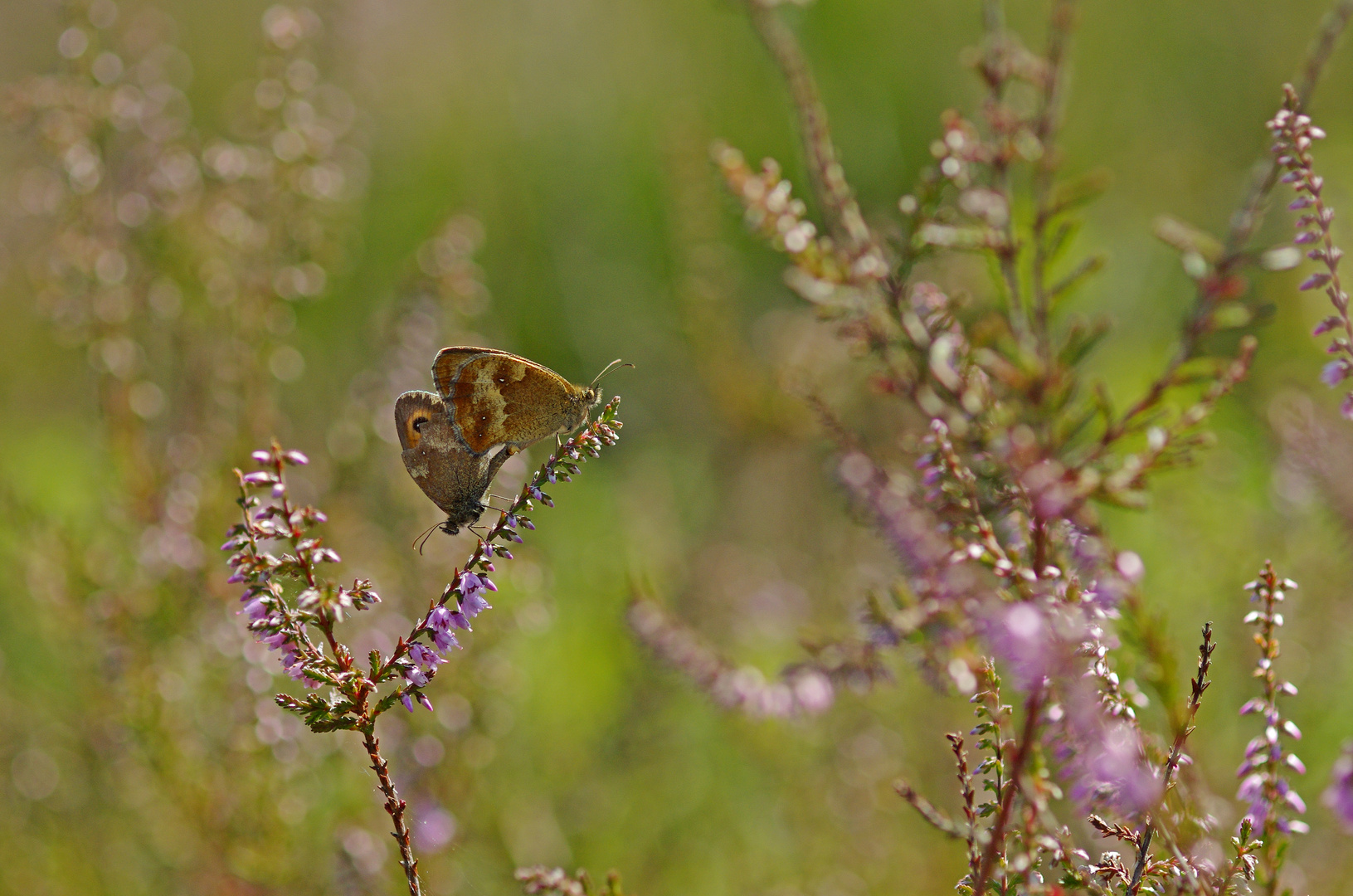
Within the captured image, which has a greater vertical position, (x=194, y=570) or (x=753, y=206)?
(x=194, y=570)

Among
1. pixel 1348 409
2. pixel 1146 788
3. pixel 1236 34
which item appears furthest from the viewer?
pixel 1236 34

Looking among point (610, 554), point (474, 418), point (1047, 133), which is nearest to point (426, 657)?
point (474, 418)

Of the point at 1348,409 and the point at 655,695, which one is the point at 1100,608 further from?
the point at 655,695

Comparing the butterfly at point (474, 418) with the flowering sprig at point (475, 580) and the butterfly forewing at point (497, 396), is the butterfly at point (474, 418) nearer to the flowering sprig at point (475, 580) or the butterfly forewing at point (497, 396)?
the butterfly forewing at point (497, 396)

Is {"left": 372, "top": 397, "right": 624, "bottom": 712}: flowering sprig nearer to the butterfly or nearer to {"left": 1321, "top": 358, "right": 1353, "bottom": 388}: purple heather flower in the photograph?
the butterfly

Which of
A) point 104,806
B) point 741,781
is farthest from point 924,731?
point 104,806

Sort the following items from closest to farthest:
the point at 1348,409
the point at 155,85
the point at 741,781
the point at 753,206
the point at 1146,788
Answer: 1. the point at 1146,788
2. the point at 1348,409
3. the point at 753,206
4. the point at 155,85
5. the point at 741,781

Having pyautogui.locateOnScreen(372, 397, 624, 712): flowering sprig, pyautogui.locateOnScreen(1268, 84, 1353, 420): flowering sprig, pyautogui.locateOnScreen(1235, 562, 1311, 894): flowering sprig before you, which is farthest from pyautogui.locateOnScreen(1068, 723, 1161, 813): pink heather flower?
pyautogui.locateOnScreen(372, 397, 624, 712): flowering sprig

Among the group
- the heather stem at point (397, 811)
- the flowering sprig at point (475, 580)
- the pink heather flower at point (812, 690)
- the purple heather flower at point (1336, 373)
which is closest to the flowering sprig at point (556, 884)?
the heather stem at point (397, 811)
